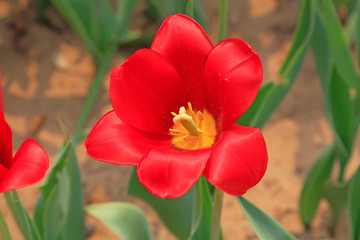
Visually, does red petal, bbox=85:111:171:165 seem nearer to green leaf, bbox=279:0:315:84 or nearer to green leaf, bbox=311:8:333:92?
green leaf, bbox=279:0:315:84

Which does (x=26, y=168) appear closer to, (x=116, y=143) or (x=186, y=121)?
(x=116, y=143)

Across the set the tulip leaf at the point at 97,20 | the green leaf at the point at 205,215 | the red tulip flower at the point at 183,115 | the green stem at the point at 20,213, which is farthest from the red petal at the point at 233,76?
the tulip leaf at the point at 97,20

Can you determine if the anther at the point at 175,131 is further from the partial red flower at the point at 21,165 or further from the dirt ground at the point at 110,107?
the dirt ground at the point at 110,107

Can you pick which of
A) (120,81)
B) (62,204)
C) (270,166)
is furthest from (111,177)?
(120,81)

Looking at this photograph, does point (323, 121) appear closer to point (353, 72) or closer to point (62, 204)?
point (353, 72)

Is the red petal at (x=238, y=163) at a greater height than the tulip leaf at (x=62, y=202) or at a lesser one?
greater
